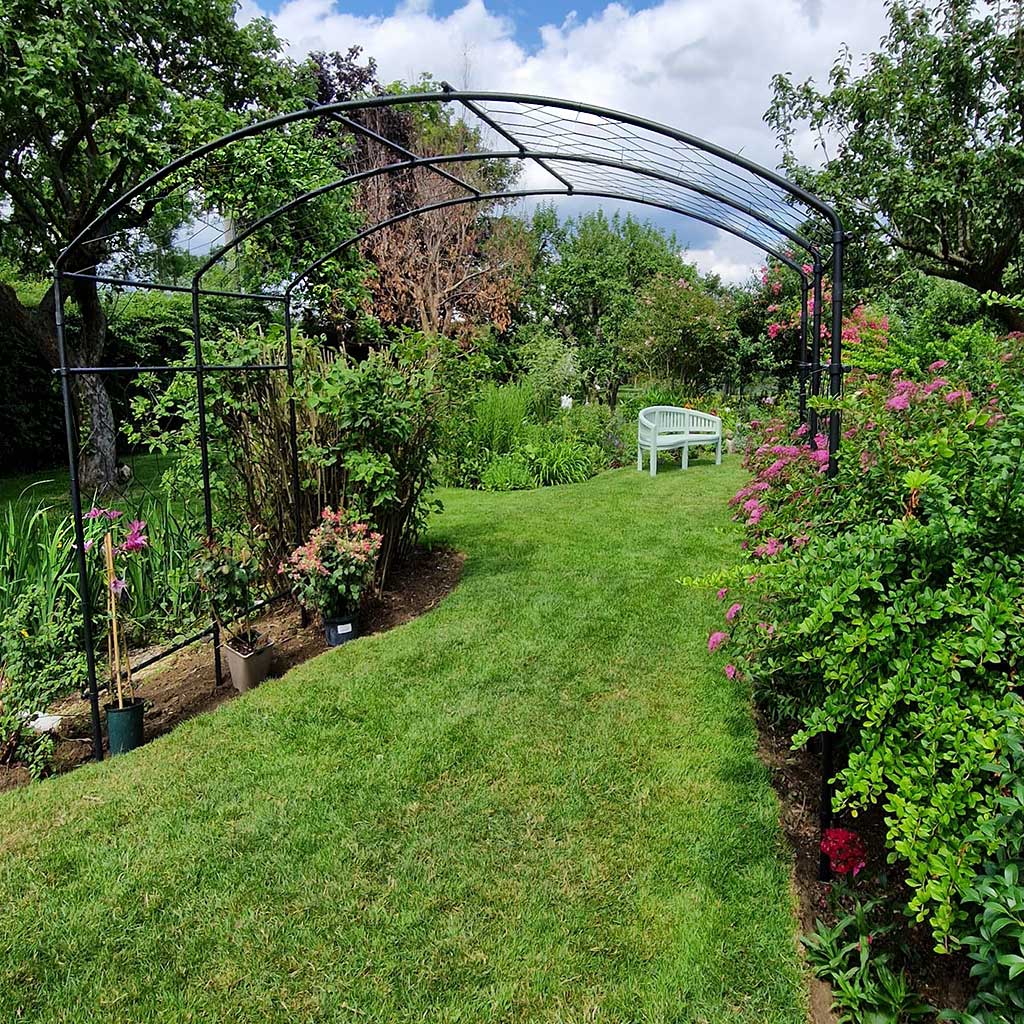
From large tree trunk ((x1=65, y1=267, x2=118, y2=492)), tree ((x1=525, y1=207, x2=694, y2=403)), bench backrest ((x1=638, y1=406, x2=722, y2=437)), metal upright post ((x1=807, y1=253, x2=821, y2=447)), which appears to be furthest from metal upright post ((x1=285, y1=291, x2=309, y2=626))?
tree ((x1=525, y1=207, x2=694, y2=403))

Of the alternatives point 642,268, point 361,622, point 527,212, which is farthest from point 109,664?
point 642,268

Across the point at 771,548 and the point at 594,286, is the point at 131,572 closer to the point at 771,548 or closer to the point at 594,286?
the point at 771,548

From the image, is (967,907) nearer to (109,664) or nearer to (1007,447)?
(1007,447)

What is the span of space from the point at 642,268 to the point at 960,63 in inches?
371

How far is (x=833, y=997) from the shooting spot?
5.02ft

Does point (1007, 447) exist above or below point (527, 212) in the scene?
below

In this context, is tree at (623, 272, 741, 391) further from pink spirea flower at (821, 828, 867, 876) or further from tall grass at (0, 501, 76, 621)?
pink spirea flower at (821, 828, 867, 876)

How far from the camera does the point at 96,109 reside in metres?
6.00

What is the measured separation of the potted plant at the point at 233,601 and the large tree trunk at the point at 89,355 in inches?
177

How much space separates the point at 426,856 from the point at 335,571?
1759 mm

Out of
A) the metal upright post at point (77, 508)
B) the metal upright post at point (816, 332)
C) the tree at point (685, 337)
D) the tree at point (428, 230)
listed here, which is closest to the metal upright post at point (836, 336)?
the metal upright post at point (816, 332)

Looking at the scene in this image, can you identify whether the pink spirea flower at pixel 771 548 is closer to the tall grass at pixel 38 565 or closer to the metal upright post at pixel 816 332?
the metal upright post at pixel 816 332

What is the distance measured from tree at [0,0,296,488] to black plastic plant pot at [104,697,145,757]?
357 centimetres

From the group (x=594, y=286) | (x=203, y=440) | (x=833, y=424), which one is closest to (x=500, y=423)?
(x=203, y=440)
